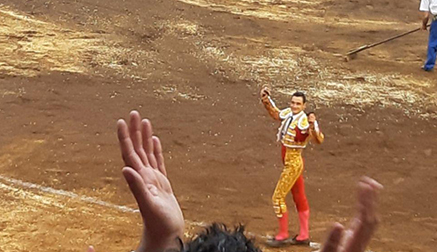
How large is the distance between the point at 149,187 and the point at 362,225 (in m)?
0.84

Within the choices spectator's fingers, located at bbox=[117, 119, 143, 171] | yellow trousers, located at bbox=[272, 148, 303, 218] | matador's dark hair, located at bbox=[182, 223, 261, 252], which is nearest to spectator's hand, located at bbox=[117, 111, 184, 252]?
spectator's fingers, located at bbox=[117, 119, 143, 171]

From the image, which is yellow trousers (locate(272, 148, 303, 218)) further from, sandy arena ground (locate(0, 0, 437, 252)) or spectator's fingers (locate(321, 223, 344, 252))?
spectator's fingers (locate(321, 223, 344, 252))

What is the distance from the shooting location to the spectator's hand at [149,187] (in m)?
2.16

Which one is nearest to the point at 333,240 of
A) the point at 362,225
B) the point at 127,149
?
the point at 362,225

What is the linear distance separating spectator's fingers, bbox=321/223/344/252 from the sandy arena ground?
5.04 m

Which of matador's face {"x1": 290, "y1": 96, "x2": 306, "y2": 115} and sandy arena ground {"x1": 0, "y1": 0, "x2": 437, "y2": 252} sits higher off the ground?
matador's face {"x1": 290, "y1": 96, "x2": 306, "y2": 115}

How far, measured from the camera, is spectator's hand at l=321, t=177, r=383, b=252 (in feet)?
5.62

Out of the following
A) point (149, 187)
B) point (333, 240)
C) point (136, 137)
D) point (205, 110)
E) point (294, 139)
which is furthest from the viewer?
point (205, 110)

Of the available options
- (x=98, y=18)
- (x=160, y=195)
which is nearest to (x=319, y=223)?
(x=160, y=195)

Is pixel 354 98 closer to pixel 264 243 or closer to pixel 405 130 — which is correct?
pixel 405 130

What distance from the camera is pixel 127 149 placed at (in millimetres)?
2381

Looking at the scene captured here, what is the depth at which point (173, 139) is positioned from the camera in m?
9.16

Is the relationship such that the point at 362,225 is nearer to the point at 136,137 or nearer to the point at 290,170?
the point at 136,137

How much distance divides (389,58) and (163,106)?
17.3 feet
